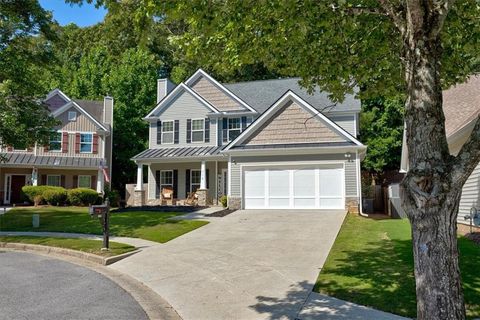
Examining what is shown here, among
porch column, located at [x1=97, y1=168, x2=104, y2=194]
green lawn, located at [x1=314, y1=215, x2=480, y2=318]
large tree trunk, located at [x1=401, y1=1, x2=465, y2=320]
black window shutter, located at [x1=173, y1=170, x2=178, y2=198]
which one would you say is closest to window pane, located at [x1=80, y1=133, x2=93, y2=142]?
porch column, located at [x1=97, y1=168, x2=104, y2=194]

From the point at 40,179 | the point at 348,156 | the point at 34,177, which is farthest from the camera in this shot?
the point at 40,179

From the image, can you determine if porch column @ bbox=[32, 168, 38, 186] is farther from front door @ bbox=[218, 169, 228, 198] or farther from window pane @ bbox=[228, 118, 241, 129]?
window pane @ bbox=[228, 118, 241, 129]

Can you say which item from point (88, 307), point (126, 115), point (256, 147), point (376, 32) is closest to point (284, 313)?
point (88, 307)

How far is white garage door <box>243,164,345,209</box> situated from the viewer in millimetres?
20594

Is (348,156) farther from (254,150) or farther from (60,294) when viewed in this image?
(60,294)

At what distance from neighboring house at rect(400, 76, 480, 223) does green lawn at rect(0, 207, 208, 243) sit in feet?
32.1

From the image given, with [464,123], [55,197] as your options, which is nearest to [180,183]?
[55,197]

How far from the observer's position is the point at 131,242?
13062mm

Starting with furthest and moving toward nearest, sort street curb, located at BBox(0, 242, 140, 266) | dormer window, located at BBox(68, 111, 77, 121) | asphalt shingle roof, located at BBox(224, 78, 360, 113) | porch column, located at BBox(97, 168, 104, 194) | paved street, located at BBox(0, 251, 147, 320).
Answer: dormer window, located at BBox(68, 111, 77, 121) → porch column, located at BBox(97, 168, 104, 194) → asphalt shingle roof, located at BBox(224, 78, 360, 113) → street curb, located at BBox(0, 242, 140, 266) → paved street, located at BBox(0, 251, 147, 320)

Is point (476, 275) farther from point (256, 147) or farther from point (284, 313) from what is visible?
point (256, 147)

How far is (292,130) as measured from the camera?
836 inches

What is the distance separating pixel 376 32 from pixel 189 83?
20736 mm

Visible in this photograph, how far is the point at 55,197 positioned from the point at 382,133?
78.2 feet

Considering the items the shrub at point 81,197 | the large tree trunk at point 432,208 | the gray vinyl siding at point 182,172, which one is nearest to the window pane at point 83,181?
the shrub at point 81,197
